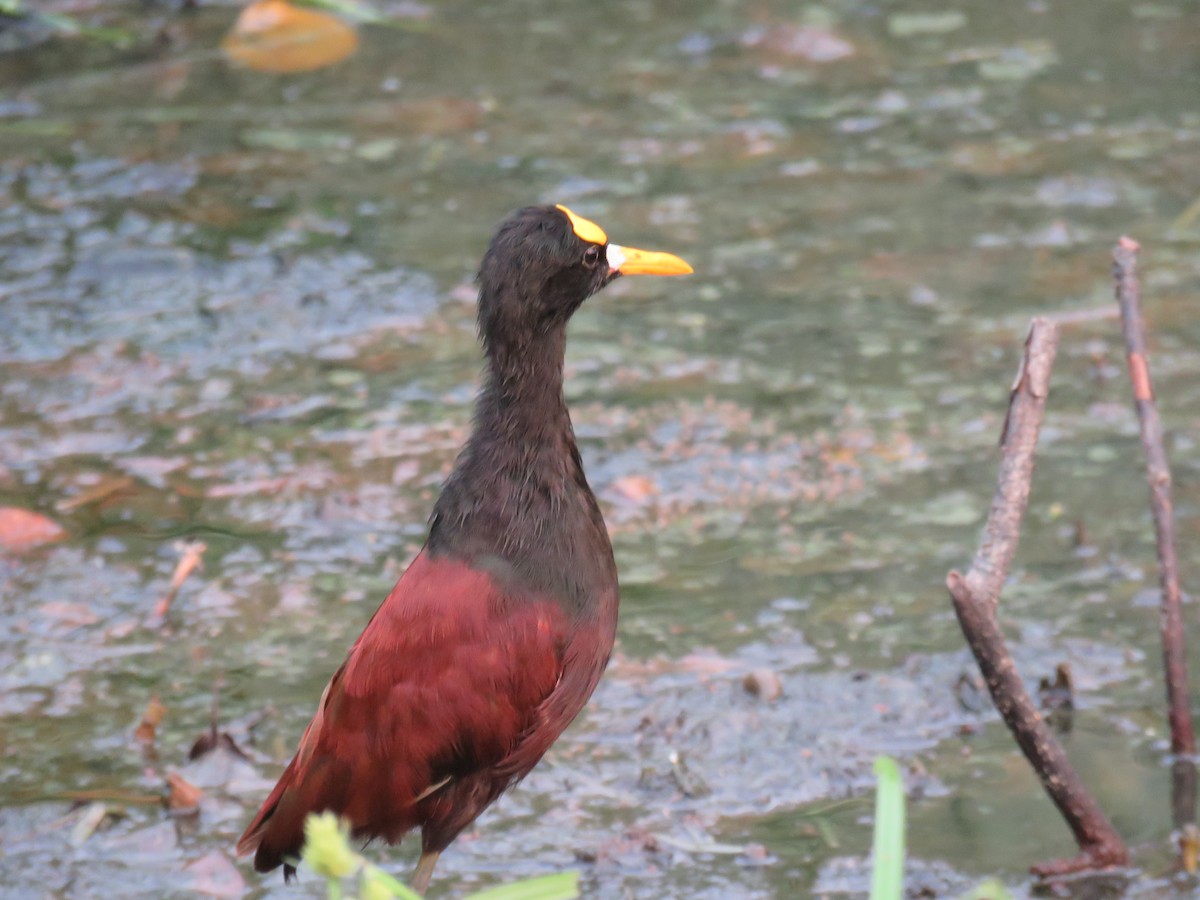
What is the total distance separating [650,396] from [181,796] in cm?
215

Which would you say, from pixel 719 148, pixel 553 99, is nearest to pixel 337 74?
pixel 553 99

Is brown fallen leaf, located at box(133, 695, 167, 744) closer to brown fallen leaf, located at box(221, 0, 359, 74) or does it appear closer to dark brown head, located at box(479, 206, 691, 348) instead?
dark brown head, located at box(479, 206, 691, 348)

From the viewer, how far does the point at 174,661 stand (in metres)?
4.10

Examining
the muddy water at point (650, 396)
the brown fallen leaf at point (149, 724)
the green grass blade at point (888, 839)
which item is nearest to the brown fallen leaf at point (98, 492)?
the muddy water at point (650, 396)

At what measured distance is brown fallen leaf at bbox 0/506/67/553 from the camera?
4.50 m

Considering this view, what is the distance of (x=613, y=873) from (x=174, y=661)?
4.26 feet

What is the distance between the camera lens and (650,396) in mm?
5223

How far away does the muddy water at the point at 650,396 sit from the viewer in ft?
11.9

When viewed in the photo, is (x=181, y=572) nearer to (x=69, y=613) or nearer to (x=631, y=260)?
(x=69, y=613)

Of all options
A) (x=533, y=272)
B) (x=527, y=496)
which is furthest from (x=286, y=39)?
(x=527, y=496)

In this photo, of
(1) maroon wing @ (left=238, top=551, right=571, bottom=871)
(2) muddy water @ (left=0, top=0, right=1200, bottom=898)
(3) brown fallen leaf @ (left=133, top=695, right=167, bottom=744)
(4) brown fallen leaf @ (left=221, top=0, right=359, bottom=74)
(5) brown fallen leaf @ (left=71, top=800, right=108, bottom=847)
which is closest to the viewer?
(1) maroon wing @ (left=238, top=551, right=571, bottom=871)

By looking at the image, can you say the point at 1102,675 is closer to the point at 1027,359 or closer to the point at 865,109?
the point at 1027,359

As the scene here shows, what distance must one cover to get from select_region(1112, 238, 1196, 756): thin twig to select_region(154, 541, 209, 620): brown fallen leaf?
2.33 meters

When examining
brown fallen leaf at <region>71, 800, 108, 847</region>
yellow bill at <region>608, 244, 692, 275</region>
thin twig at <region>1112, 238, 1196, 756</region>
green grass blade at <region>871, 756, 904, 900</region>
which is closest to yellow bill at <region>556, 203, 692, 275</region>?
yellow bill at <region>608, 244, 692, 275</region>
